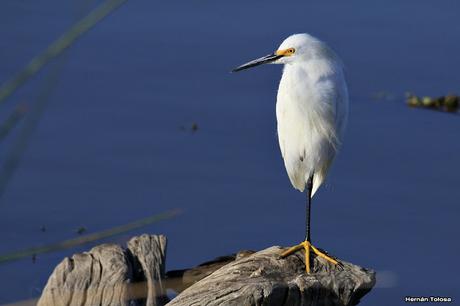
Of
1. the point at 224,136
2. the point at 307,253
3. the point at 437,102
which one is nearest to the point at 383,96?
the point at 437,102

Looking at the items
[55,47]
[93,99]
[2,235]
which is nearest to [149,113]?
[93,99]

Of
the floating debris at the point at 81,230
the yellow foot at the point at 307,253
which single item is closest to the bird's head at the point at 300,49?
the yellow foot at the point at 307,253

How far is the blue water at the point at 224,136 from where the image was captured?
3.69 metres

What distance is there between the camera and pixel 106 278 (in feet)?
8.27

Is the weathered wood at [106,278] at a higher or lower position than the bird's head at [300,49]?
lower

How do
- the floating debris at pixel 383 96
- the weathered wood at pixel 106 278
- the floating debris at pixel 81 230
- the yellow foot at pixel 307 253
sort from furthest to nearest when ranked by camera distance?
the floating debris at pixel 383 96
the floating debris at pixel 81 230
the yellow foot at pixel 307 253
the weathered wood at pixel 106 278

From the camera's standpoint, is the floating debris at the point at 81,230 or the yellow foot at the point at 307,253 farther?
the floating debris at the point at 81,230

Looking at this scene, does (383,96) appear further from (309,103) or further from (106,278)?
(106,278)

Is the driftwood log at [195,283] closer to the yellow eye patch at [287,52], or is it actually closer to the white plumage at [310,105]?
the white plumage at [310,105]

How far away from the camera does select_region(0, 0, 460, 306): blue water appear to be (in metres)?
3.69

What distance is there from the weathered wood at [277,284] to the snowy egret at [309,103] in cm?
27

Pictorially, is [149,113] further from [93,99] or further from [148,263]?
[148,263]

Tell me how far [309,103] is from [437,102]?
1.82m

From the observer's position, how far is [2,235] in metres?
3.54
